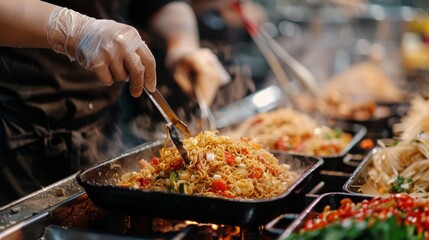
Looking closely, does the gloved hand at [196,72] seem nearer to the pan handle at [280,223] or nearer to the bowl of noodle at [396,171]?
the bowl of noodle at [396,171]

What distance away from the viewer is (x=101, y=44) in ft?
7.36

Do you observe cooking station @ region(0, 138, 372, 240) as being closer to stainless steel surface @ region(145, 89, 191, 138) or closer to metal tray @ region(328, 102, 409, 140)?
stainless steel surface @ region(145, 89, 191, 138)

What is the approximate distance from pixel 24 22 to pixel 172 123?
71 cm

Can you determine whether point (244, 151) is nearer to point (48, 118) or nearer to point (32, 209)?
point (32, 209)

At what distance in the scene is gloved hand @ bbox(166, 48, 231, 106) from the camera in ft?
12.8

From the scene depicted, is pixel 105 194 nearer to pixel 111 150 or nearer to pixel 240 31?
pixel 111 150

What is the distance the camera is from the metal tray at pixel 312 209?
176 cm

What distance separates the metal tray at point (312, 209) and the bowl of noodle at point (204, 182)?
0.34 feet

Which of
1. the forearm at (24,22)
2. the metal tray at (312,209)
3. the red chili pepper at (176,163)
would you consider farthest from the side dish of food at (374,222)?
the forearm at (24,22)

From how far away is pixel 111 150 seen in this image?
133 inches

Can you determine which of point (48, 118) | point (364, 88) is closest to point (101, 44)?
point (48, 118)

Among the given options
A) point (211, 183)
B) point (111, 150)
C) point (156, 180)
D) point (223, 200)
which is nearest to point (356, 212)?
point (223, 200)

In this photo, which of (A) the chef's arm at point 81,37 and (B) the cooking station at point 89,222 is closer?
(B) the cooking station at point 89,222

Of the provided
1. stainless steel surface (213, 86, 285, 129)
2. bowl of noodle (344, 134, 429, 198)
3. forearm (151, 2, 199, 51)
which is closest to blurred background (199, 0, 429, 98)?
stainless steel surface (213, 86, 285, 129)
